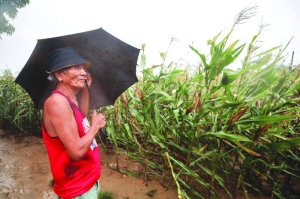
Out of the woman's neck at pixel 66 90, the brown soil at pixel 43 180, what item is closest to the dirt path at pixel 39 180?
the brown soil at pixel 43 180

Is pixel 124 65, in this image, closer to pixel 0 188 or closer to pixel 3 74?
pixel 0 188

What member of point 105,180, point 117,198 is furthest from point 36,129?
point 117,198

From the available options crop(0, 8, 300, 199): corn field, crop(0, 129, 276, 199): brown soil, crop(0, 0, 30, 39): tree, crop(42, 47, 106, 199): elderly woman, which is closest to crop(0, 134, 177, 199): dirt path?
crop(0, 129, 276, 199): brown soil

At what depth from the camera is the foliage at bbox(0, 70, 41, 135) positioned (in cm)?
342

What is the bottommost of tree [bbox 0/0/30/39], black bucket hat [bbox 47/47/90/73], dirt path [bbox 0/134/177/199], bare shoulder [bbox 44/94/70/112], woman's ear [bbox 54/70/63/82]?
dirt path [bbox 0/134/177/199]

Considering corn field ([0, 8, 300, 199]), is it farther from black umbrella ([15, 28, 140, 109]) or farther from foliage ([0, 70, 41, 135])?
foliage ([0, 70, 41, 135])

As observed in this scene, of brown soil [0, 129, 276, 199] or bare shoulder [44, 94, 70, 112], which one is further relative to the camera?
brown soil [0, 129, 276, 199]

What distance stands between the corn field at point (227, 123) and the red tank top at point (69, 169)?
663 mm

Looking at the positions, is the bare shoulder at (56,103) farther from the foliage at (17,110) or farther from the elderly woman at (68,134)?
the foliage at (17,110)

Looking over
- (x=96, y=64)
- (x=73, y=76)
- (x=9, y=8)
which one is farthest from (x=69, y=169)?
(x=9, y=8)

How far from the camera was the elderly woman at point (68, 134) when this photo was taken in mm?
1090

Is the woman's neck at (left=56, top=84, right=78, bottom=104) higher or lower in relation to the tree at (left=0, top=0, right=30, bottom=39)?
lower

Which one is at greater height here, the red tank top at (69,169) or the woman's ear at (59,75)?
the woman's ear at (59,75)

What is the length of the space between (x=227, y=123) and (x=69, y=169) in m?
1.21
